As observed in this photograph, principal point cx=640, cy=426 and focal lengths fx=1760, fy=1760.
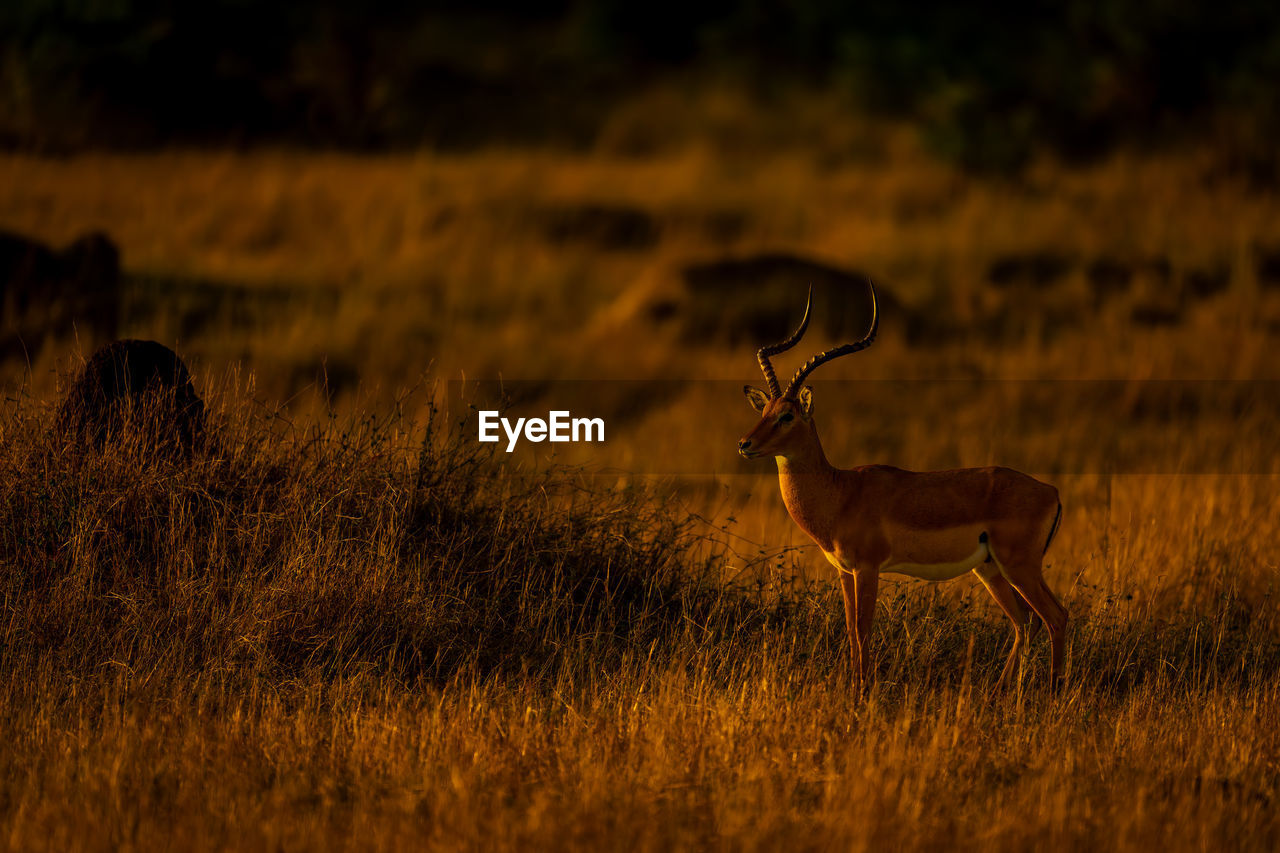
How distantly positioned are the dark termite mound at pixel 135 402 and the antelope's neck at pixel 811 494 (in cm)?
314

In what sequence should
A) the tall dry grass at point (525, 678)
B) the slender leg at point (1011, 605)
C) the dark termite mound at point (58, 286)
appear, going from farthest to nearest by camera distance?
the dark termite mound at point (58, 286) < the slender leg at point (1011, 605) < the tall dry grass at point (525, 678)

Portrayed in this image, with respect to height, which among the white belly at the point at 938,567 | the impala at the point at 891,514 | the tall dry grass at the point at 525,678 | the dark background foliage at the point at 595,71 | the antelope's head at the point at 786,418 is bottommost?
the tall dry grass at the point at 525,678

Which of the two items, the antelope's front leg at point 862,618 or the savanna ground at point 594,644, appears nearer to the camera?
the savanna ground at point 594,644

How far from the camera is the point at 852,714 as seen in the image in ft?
23.3

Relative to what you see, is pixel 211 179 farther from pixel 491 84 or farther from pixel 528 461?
pixel 491 84

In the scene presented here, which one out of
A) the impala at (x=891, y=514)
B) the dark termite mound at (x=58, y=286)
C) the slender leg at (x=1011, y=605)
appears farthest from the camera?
the dark termite mound at (x=58, y=286)

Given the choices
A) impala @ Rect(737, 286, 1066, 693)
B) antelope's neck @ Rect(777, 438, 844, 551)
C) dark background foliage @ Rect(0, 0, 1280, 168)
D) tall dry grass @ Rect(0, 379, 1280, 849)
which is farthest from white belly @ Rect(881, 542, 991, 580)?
dark background foliage @ Rect(0, 0, 1280, 168)

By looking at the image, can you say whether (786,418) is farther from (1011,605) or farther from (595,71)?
(595,71)

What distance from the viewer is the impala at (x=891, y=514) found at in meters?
7.32

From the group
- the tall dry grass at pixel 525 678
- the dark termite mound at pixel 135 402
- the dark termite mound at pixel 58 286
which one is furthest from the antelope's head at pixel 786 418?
the dark termite mound at pixel 58 286

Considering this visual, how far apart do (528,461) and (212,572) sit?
18.0 ft

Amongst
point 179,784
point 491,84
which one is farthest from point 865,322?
point 491,84

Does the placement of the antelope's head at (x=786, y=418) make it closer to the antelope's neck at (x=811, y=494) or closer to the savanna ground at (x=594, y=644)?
the antelope's neck at (x=811, y=494)

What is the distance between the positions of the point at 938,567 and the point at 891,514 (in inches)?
12.3
